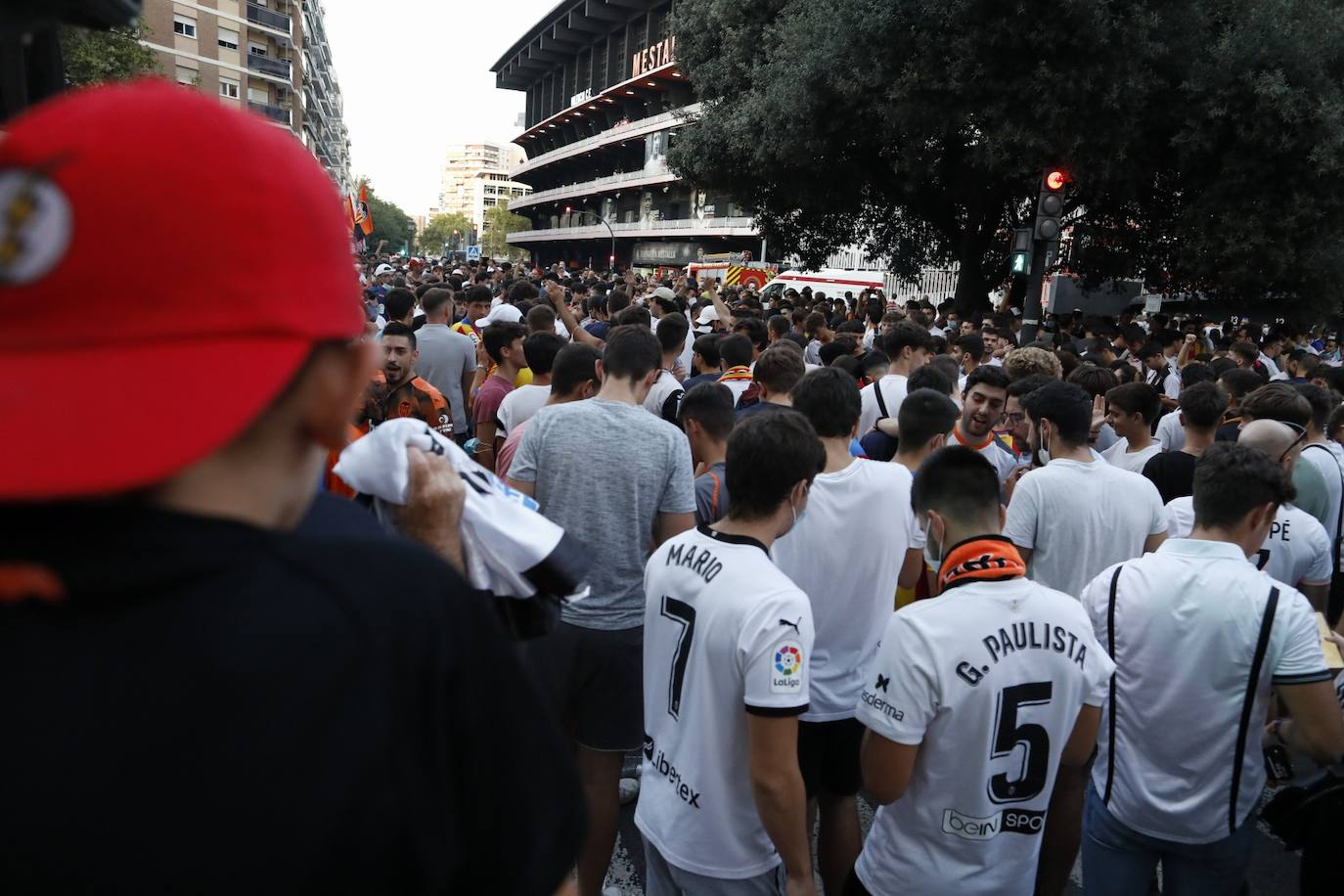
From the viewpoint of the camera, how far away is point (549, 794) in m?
0.88

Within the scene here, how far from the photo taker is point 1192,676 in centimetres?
271

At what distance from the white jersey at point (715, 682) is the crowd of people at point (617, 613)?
0.04 feet

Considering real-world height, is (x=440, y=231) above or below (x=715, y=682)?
above

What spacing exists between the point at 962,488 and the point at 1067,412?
1.52 metres

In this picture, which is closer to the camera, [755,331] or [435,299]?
[435,299]

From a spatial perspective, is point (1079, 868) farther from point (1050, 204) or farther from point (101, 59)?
point (101, 59)

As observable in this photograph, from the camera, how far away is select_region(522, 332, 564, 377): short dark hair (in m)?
5.59

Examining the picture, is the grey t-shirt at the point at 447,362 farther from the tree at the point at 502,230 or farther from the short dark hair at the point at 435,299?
the tree at the point at 502,230

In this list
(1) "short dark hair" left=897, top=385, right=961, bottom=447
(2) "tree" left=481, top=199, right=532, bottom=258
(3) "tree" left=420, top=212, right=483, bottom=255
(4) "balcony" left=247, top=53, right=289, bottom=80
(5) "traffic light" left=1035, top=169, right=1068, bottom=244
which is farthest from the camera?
(3) "tree" left=420, top=212, right=483, bottom=255

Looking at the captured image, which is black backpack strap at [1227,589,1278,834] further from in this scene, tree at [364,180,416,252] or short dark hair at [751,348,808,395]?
tree at [364,180,416,252]

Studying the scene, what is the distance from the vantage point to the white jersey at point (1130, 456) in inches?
197

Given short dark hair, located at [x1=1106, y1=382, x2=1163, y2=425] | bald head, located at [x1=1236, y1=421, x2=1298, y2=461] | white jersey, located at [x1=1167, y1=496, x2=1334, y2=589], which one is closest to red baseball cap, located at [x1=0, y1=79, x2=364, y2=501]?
white jersey, located at [x1=1167, y1=496, x2=1334, y2=589]

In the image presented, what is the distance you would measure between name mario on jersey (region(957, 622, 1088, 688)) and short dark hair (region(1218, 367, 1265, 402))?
469 cm

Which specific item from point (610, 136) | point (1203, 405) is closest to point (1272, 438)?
point (1203, 405)
